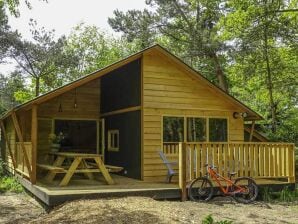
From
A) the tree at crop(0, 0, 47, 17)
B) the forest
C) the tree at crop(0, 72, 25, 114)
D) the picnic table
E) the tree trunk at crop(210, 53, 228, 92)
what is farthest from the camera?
the tree at crop(0, 72, 25, 114)

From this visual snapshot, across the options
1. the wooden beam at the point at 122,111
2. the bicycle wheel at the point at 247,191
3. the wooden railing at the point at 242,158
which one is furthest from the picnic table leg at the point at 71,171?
the bicycle wheel at the point at 247,191

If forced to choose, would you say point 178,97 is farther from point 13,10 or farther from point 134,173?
point 13,10

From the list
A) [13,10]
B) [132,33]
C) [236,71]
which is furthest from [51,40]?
[13,10]

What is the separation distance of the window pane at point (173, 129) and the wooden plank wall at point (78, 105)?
3581mm

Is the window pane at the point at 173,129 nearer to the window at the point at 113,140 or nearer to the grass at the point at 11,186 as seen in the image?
the window at the point at 113,140

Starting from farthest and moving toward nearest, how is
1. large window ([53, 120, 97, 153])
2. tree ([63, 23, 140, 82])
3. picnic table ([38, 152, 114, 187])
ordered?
tree ([63, 23, 140, 82]), large window ([53, 120, 97, 153]), picnic table ([38, 152, 114, 187])

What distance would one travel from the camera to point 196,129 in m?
11.4

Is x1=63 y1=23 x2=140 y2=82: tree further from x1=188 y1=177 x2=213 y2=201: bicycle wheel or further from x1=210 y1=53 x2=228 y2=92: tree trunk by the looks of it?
x1=188 y1=177 x2=213 y2=201: bicycle wheel


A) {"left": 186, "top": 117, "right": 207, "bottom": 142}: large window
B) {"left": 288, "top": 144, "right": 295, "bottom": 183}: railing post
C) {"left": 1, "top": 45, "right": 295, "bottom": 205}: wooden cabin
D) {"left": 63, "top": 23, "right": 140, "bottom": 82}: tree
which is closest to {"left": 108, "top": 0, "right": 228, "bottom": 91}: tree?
{"left": 1, "top": 45, "right": 295, "bottom": 205}: wooden cabin

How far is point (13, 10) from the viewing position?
9945 mm

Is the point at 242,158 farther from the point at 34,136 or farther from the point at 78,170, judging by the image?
the point at 34,136

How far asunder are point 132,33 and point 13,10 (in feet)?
40.9

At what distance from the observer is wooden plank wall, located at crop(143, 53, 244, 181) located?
10578mm

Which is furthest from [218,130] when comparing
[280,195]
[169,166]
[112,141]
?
→ [112,141]
